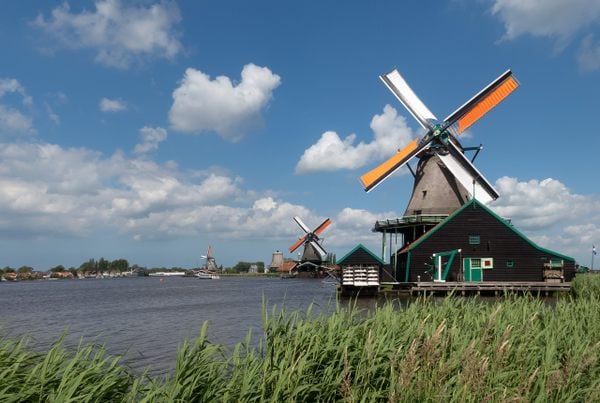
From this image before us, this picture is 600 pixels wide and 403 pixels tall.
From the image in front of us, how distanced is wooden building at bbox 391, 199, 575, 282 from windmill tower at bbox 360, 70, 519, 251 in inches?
116

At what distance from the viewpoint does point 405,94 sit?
4059cm

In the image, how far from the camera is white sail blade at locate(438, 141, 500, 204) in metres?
36.9

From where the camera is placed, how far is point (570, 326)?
9.09 meters

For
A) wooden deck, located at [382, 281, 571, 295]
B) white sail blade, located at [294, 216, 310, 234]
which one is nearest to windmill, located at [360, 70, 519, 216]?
wooden deck, located at [382, 281, 571, 295]

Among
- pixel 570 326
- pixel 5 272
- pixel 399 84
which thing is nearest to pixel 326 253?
pixel 399 84

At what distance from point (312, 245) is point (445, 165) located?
5977 cm

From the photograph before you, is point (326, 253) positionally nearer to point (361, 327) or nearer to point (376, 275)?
point (376, 275)

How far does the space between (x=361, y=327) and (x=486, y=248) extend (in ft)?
91.4

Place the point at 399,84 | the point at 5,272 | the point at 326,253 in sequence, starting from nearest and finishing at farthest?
1. the point at 399,84
2. the point at 326,253
3. the point at 5,272

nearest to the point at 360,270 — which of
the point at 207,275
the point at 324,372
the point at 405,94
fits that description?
the point at 405,94

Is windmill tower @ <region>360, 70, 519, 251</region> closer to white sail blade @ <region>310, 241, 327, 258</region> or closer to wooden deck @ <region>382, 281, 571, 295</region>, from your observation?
wooden deck @ <region>382, 281, 571, 295</region>

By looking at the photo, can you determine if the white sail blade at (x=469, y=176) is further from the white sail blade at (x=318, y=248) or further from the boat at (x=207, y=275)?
the boat at (x=207, y=275)

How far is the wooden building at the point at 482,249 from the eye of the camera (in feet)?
108

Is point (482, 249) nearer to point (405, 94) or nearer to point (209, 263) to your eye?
point (405, 94)
